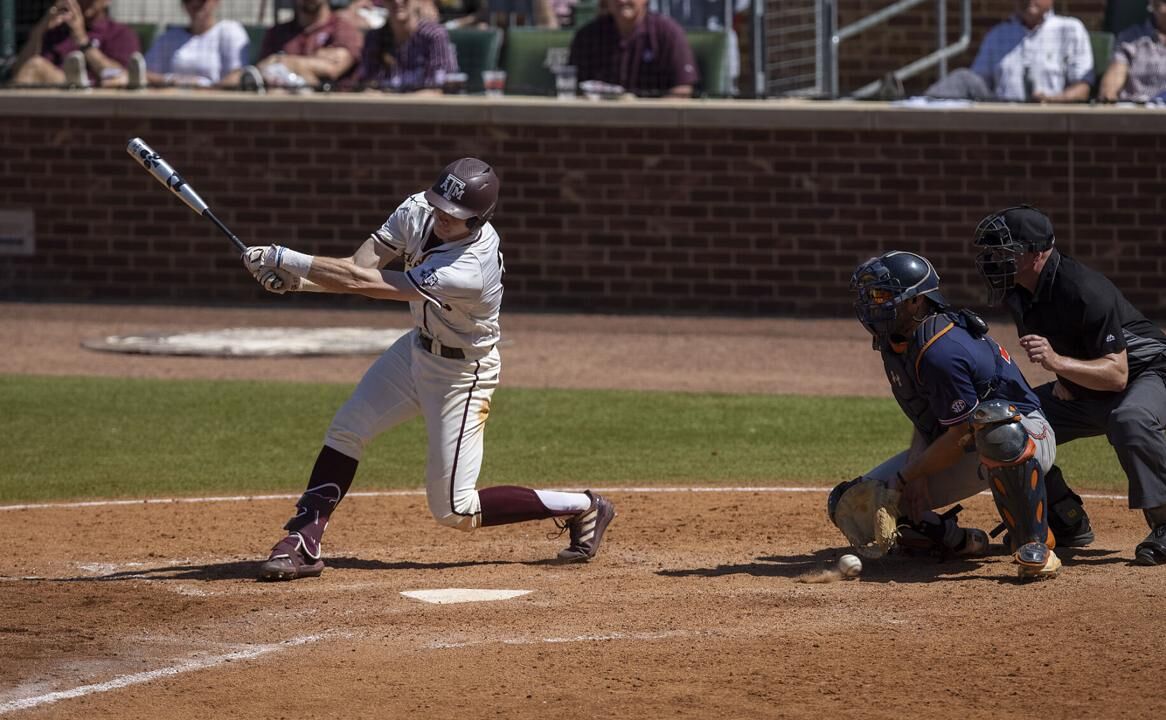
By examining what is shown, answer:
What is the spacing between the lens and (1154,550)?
22.2 ft

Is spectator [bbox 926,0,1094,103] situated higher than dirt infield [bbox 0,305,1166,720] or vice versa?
spectator [bbox 926,0,1094,103]

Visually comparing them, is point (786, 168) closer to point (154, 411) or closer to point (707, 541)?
point (154, 411)

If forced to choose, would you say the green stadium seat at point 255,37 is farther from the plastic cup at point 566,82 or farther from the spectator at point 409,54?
the plastic cup at point 566,82

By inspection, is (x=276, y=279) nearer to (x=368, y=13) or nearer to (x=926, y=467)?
(x=926, y=467)

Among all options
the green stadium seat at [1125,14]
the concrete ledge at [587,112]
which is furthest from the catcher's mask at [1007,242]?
the green stadium seat at [1125,14]

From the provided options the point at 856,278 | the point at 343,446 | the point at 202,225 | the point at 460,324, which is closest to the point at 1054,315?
the point at 856,278

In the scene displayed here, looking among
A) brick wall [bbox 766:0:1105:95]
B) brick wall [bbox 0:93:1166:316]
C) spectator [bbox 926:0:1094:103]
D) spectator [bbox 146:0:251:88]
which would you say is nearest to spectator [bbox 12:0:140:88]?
spectator [bbox 146:0:251:88]

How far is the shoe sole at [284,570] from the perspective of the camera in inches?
267

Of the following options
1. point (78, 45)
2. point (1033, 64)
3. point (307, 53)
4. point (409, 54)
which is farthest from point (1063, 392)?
point (78, 45)

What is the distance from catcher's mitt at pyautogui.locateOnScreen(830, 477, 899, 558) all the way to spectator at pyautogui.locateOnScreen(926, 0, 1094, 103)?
9.42 m

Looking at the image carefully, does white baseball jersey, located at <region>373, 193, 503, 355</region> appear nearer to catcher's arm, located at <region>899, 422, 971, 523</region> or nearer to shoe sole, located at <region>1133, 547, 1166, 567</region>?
catcher's arm, located at <region>899, 422, 971, 523</region>

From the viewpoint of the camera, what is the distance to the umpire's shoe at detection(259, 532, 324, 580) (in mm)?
6797

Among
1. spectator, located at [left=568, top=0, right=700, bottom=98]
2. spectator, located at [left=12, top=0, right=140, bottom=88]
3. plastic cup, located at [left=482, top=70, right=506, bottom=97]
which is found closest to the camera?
spectator, located at [left=568, top=0, right=700, bottom=98]

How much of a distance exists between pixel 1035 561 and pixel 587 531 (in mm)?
1872
